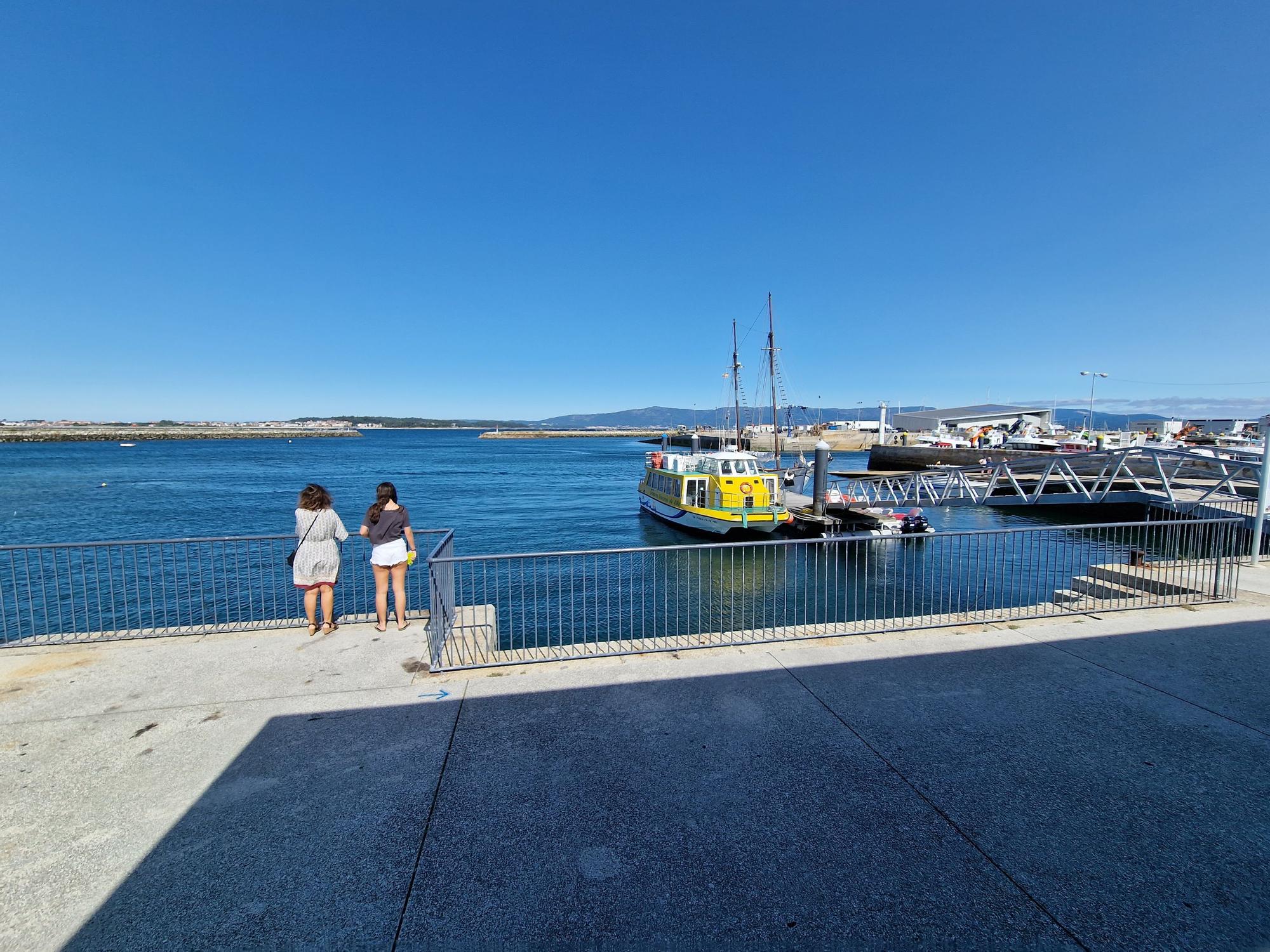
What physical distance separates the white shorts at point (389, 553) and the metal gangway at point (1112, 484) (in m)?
18.6

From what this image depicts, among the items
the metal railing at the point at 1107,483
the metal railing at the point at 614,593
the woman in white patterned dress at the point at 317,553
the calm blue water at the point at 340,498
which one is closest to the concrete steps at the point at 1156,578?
the metal railing at the point at 614,593

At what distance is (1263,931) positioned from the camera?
→ 8.48 feet

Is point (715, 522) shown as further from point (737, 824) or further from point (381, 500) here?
point (737, 824)

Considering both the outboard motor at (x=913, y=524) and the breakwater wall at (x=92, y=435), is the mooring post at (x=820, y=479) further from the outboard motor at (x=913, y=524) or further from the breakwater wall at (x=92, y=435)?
the breakwater wall at (x=92, y=435)

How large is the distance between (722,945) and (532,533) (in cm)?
2942

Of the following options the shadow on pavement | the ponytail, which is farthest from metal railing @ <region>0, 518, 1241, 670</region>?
the shadow on pavement

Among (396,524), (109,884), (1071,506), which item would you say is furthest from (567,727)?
(1071,506)

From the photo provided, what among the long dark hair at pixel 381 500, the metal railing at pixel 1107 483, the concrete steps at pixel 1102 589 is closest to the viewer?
the long dark hair at pixel 381 500

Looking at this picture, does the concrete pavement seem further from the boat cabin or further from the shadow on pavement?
the boat cabin

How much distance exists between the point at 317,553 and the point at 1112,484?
35.7 metres

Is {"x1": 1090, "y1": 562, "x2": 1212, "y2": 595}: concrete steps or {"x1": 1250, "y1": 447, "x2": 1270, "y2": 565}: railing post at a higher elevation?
{"x1": 1250, "y1": 447, "x2": 1270, "y2": 565}: railing post

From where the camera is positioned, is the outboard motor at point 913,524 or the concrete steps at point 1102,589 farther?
the outboard motor at point 913,524

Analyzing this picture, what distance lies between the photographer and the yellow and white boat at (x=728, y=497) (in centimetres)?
2634

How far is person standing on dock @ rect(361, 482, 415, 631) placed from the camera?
646 centimetres
